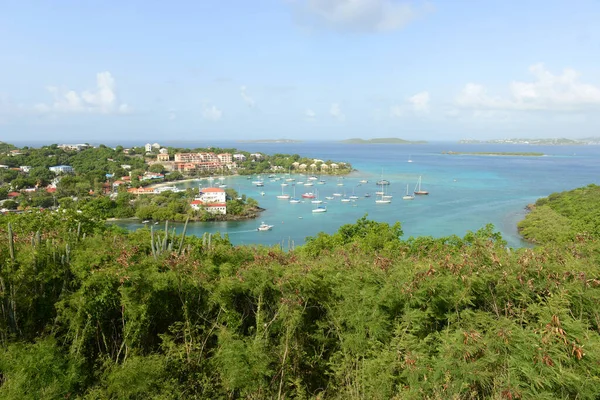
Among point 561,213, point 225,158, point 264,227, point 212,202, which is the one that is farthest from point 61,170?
point 561,213

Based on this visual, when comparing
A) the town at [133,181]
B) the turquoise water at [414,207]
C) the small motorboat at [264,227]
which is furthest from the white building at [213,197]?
the small motorboat at [264,227]

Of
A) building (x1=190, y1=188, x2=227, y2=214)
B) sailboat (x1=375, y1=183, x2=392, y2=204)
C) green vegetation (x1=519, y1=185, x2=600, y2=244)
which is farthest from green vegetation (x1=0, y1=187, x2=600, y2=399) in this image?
sailboat (x1=375, y1=183, x2=392, y2=204)

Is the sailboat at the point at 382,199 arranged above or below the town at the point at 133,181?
below

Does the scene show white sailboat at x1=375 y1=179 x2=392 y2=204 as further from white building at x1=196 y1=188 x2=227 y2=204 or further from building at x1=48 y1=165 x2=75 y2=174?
building at x1=48 y1=165 x2=75 y2=174

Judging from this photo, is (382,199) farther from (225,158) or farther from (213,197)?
(225,158)

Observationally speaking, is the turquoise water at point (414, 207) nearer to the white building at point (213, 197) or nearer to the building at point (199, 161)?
the white building at point (213, 197)

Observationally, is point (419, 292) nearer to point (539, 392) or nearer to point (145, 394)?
point (539, 392)

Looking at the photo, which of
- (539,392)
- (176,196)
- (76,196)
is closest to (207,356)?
(539,392)

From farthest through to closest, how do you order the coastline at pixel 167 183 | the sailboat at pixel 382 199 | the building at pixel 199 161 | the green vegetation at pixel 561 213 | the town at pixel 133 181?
the building at pixel 199 161
the coastline at pixel 167 183
the sailboat at pixel 382 199
the town at pixel 133 181
the green vegetation at pixel 561 213
